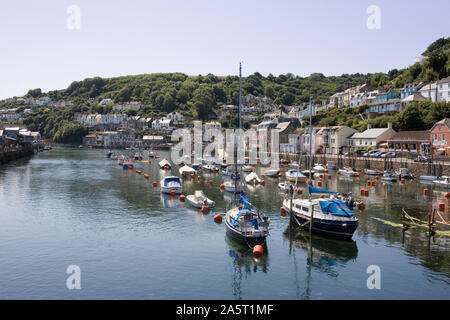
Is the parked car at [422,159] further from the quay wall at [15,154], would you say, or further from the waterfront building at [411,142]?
the quay wall at [15,154]

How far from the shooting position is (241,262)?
31.3 meters

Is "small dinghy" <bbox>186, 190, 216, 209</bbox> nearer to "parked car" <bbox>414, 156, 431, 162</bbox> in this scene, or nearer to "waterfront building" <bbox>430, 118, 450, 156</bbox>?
"parked car" <bbox>414, 156, 431, 162</bbox>

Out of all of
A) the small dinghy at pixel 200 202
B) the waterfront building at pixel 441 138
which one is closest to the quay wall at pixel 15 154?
the small dinghy at pixel 200 202

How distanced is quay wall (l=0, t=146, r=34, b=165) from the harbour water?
7520 cm

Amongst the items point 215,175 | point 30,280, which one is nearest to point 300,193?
→ point 215,175

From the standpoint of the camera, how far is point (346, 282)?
2736cm

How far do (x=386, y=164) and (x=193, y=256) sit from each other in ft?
236

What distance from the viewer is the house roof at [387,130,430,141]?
3805 inches

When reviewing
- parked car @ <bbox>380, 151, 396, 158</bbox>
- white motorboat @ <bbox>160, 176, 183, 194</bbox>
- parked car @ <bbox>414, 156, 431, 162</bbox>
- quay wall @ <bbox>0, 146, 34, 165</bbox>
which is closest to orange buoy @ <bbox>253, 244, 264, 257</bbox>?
white motorboat @ <bbox>160, 176, 183, 194</bbox>

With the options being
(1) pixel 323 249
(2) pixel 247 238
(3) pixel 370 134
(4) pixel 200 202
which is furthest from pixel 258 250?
(3) pixel 370 134

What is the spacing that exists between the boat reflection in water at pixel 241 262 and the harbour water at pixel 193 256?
82 mm

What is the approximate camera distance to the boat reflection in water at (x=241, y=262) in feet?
90.5

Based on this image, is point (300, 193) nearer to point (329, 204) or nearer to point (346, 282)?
point (329, 204)
